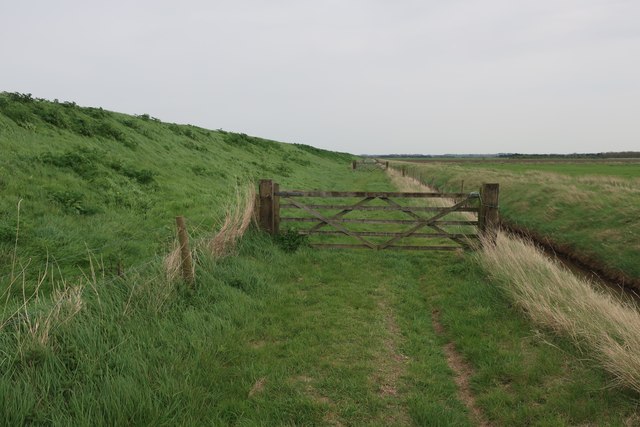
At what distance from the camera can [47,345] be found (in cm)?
384

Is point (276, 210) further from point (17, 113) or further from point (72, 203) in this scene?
point (17, 113)

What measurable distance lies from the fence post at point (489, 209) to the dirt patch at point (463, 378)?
173 inches

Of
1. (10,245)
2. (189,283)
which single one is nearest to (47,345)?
(189,283)

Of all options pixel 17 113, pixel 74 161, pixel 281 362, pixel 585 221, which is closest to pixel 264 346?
pixel 281 362

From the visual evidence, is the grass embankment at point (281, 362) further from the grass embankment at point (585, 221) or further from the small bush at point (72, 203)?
the grass embankment at point (585, 221)

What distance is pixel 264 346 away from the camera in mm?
5137

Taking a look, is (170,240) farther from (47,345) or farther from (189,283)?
(47,345)

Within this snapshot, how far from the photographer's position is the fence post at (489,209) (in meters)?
9.41

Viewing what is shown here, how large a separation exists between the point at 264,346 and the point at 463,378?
8.25 feet

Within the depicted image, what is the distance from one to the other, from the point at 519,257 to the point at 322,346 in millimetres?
4920

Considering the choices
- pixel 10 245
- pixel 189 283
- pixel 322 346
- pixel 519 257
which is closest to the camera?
pixel 322 346

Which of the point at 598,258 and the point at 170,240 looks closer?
the point at 170,240

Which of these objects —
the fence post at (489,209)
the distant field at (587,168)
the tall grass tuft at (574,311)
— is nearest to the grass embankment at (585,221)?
the fence post at (489,209)

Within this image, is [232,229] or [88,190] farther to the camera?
[88,190]
